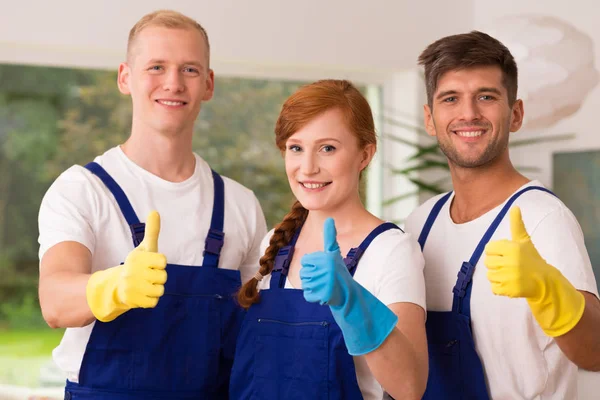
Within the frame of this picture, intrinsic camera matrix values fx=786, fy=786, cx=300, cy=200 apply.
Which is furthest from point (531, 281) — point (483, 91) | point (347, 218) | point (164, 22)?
point (164, 22)

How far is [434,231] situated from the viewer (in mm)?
2061

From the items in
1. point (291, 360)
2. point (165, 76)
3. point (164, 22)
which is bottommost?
point (291, 360)

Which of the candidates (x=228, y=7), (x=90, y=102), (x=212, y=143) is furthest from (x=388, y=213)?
(x=90, y=102)

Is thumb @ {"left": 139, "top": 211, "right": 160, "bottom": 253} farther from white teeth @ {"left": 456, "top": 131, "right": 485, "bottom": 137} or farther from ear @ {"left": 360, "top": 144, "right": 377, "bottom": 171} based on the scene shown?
white teeth @ {"left": 456, "top": 131, "right": 485, "bottom": 137}

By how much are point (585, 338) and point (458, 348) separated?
1.10ft

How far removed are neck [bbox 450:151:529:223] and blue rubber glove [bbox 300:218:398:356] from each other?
58cm

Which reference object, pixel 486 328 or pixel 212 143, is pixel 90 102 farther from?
pixel 486 328

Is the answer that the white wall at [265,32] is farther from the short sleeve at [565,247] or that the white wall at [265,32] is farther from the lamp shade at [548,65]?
the short sleeve at [565,247]

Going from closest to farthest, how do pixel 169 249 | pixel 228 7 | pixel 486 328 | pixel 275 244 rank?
pixel 486 328 < pixel 275 244 < pixel 169 249 < pixel 228 7

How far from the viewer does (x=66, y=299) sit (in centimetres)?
180

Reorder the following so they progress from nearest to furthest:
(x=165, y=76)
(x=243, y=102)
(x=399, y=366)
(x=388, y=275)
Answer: (x=399, y=366) → (x=388, y=275) → (x=165, y=76) → (x=243, y=102)

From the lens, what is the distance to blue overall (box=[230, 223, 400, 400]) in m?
1.71

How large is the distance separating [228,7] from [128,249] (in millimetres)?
2014

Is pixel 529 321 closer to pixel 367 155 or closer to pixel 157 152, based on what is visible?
pixel 367 155
